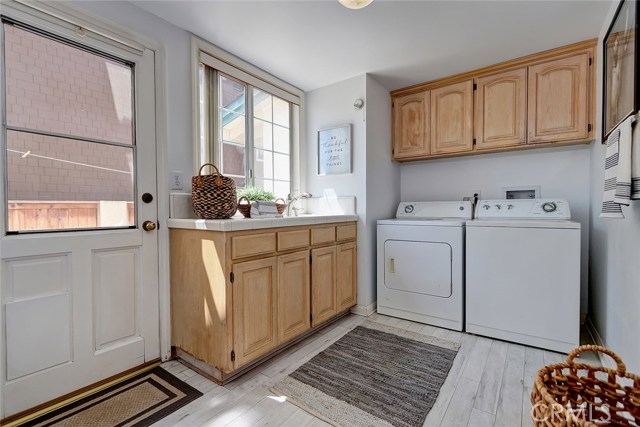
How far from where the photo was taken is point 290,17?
1.85m

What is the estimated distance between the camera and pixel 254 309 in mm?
1738

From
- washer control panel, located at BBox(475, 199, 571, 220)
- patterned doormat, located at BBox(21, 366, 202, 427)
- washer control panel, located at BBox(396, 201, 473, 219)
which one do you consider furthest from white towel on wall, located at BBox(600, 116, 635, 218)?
patterned doormat, located at BBox(21, 366, 202, 427)

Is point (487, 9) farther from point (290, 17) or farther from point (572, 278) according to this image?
point (572, 278)

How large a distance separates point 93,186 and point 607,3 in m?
3.21

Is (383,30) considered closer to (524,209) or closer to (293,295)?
(524,209)

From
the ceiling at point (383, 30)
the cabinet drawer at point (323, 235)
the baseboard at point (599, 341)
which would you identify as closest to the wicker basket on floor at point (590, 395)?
the baseboard at point (599, 341)

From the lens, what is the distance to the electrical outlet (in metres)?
1.92

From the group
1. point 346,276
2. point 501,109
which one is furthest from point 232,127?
point 501,109

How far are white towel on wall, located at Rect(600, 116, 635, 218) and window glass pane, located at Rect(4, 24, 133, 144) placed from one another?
99.9 inches

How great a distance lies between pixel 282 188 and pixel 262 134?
0.56 meters

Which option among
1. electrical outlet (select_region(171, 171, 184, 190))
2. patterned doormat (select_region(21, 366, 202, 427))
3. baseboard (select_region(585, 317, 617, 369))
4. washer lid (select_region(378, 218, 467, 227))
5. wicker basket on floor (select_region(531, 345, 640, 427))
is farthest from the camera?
washer lid (select_region(378, 218, 467, 227))

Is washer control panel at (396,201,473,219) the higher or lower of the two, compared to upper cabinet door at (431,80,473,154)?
lower

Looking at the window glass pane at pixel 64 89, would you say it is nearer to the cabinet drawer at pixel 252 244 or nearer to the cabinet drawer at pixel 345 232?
the cabinet drawer at pixel 252 244

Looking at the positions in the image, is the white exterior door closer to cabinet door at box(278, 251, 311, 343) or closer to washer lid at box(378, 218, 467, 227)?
cabinet door at box(278, 251, 311, 343)
